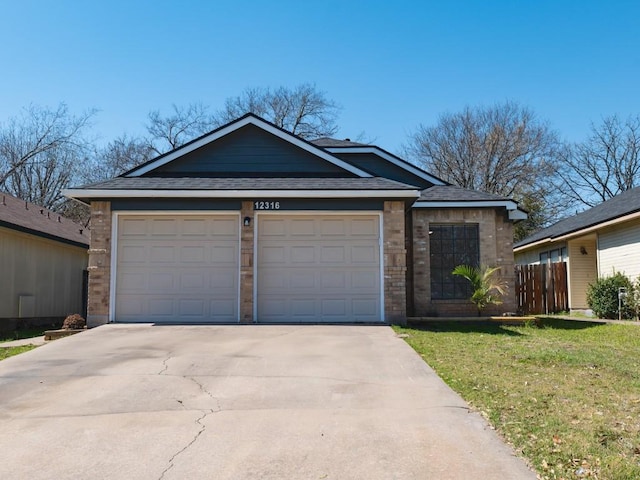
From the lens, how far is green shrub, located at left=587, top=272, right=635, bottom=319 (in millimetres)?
15391

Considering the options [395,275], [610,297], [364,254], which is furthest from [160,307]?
[610,297]

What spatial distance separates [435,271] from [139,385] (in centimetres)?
949

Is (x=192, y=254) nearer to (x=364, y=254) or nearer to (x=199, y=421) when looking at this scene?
(x=364, y=254)

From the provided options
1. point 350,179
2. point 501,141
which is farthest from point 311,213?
point 501,141

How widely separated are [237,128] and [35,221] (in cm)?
778

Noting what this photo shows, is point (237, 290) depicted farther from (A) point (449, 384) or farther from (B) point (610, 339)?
(B) point (610, 339)

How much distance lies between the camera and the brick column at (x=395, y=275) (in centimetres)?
1230

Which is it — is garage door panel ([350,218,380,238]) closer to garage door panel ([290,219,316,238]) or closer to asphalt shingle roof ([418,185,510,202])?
garage door panel ([290,219,316,238])

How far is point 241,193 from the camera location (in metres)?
12.2

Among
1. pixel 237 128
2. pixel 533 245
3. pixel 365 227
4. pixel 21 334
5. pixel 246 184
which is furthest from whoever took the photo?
pixel 533 245

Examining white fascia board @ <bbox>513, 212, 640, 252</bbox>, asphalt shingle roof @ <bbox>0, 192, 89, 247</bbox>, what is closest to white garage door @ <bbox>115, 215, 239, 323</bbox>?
asphalt shingle roof @ <bbox>0, 192, 89, 247</bbox>

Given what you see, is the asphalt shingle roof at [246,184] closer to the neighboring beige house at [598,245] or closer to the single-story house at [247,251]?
the single-story house at [247,251]

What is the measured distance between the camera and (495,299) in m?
14.2

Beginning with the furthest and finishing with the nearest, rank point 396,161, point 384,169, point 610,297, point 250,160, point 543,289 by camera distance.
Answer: point 543,289, point 384,169, point 396,161, point 610,297, point 250,160
